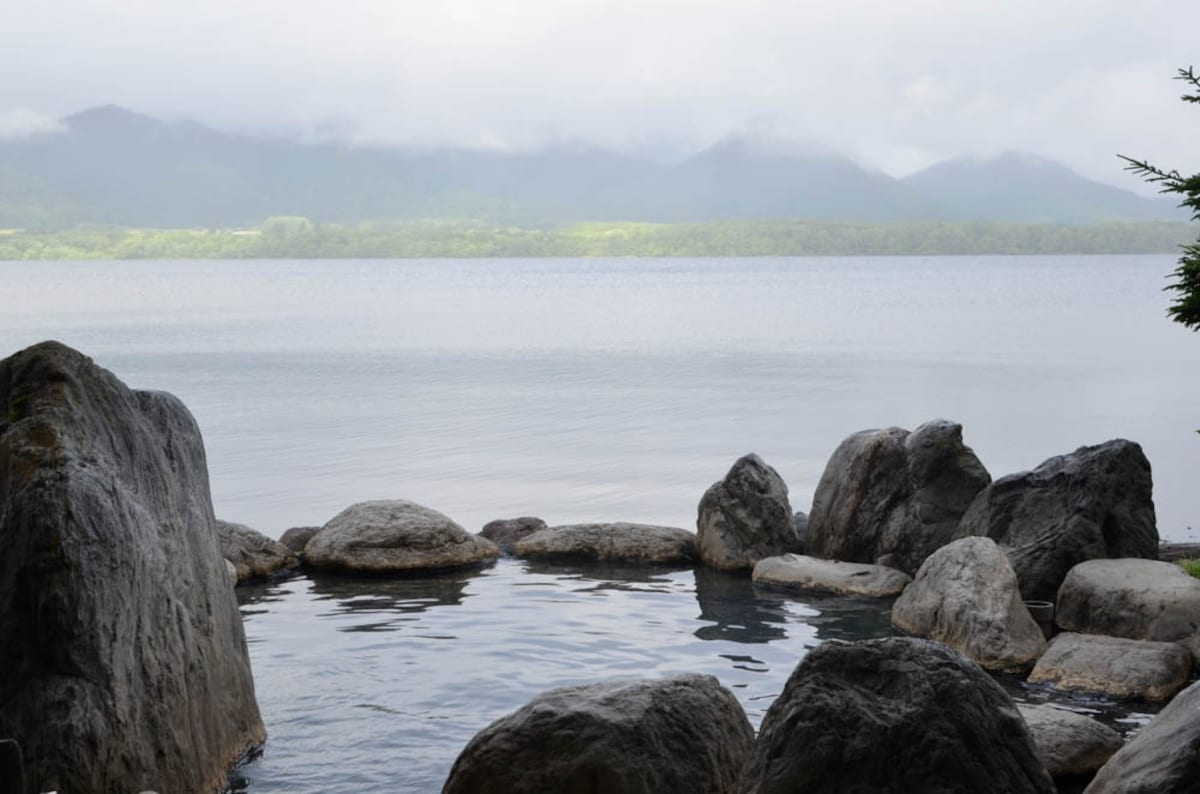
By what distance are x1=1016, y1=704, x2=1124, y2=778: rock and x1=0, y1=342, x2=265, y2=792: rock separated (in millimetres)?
5749

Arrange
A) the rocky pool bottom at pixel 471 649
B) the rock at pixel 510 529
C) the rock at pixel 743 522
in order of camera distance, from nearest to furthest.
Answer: the rocky pool bottom at pixel 471 649
the rock at pixel 743 522
the rock at pixel 510 529

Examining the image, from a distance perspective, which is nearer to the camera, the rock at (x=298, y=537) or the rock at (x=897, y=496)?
the rock at (x=897, y=496)

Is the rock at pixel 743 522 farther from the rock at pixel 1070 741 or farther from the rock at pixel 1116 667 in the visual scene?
the rock at pixel 1070 741

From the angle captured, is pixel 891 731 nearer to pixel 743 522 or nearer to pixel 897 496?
pixel 897 496

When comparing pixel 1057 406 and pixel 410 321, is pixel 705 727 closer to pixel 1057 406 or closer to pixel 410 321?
pixel 1057 406

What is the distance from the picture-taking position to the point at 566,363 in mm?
51719

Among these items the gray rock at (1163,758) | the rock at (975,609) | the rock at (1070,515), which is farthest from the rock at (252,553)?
the gray rock at (1163,758)

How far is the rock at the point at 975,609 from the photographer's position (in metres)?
13.2

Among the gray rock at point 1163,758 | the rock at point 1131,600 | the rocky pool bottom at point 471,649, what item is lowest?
the rocky pool bottom at point 471,649

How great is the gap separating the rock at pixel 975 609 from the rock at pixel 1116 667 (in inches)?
17.1

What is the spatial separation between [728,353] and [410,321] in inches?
1079

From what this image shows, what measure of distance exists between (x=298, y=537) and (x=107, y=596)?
10.4 meters

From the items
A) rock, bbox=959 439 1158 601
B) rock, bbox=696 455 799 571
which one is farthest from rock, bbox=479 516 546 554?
rock, bbox=959 439 1158 601

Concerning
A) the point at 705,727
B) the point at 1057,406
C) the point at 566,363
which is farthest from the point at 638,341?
the point at 705,727
